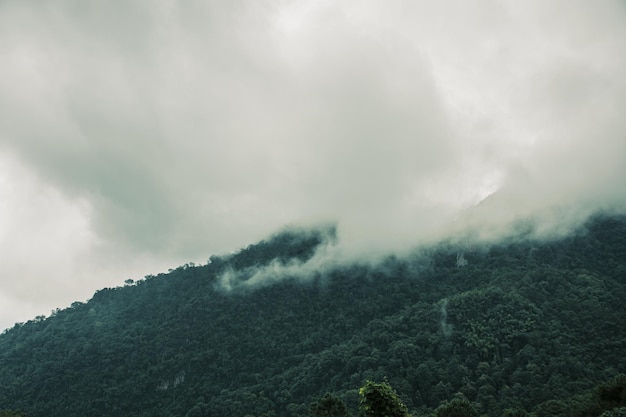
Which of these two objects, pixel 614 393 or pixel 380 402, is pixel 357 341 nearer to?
pixel 614 393

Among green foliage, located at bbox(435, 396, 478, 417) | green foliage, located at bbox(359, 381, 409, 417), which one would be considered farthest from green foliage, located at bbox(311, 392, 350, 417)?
green foliage, located at bbox(359, 381, 409, 417)

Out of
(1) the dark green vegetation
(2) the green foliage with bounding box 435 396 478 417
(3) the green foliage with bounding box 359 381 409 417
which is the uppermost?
(1) the dark green vegetation

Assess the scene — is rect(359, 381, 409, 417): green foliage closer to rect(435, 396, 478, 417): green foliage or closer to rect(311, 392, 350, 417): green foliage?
rect(311, 392, 350, 417): green foliage

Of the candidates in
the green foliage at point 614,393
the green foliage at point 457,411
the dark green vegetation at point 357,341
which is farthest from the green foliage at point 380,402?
the green foliage at point 614,393

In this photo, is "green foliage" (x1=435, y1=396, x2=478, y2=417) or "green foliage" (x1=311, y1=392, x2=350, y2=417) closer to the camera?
"green foliage" (x1=311, y1=392, x2=350, y2=417)

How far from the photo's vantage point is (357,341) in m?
126

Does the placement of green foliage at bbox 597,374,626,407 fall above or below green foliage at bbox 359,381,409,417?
below

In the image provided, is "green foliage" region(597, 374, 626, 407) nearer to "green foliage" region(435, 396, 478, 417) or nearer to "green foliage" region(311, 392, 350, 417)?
"green foliage" region(435, 396, 478, 417)

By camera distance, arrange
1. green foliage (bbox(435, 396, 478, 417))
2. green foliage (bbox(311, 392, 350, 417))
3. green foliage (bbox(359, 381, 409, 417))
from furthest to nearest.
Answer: green foliage (bbox(435, 396, 478, 417)) < green foliage (bbox(311, 392, 350, 417)) < green foliage (bbox(359, 381, 409, 417))

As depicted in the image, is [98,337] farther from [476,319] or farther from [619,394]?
[619,394]

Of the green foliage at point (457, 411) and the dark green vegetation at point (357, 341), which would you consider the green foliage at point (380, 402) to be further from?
the green foliage at point (457, 411)

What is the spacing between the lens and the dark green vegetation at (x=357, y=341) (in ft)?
317

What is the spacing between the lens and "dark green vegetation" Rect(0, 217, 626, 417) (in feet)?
317

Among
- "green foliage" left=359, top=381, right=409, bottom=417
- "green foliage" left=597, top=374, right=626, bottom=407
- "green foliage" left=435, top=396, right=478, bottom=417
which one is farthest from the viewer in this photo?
"green foliage" left=435, top=396, right=478, bottom=417
